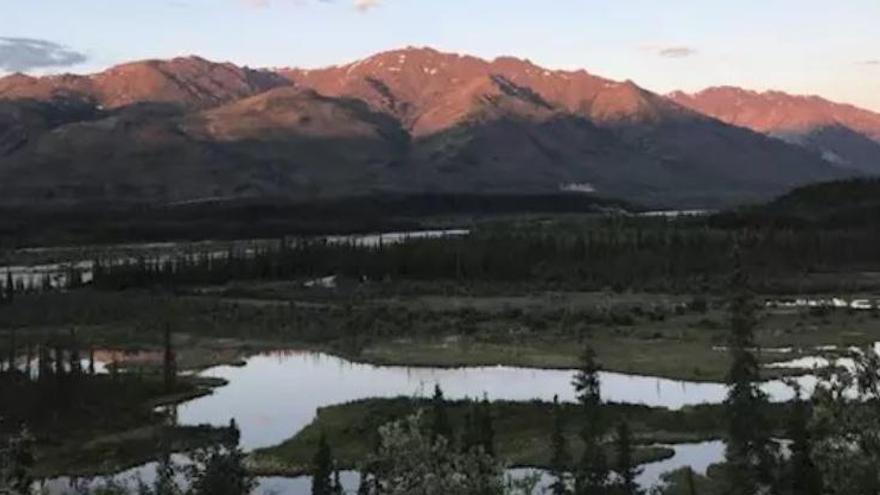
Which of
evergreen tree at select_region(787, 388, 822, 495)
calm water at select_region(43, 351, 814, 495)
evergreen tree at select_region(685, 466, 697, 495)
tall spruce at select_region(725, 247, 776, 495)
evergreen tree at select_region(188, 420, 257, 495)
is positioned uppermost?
tall spruce at select_region(725, 247, 776, 495)

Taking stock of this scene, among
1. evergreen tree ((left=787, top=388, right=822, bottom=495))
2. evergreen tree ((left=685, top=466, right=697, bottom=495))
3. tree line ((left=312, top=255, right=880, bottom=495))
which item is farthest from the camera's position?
evergreen tree ((left=685, top=466, right=697, bottom=495))

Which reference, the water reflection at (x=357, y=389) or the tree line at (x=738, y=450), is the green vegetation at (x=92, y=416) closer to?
the water reflection at (x=357, y=389)

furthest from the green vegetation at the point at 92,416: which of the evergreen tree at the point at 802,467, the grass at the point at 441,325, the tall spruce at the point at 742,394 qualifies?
the tall spruce at the point at 742,394

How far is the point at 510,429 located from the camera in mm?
72125

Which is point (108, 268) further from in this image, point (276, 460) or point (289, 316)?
point (276, 460)

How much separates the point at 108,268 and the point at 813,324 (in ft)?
397

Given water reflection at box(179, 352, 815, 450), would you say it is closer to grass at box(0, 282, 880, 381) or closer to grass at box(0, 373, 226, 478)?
grass at box(0, 373, 226, 478)

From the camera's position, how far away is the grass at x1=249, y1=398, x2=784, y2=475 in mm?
65375

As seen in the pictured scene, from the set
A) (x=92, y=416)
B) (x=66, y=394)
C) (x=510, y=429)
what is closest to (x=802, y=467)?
(x=510, y=429)

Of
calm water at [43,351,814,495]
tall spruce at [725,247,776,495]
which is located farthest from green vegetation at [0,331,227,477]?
tall spruce at [725,247,776,495]

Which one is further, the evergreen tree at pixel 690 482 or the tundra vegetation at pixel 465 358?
the evergreen tree at pixel 690 482

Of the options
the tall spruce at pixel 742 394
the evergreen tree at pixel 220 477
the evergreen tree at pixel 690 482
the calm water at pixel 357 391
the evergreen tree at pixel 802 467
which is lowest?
the calm water at pixel 357 391

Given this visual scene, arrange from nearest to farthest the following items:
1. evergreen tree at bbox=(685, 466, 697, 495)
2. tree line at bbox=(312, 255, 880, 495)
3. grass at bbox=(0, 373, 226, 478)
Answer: tree line at bbox=(312, 255, 880, 495) → evergreen tree at bbox=(685, 466, 697, 495) → grass at bbox=(0, 373, 226, 478)

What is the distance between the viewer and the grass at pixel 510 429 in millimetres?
65375
